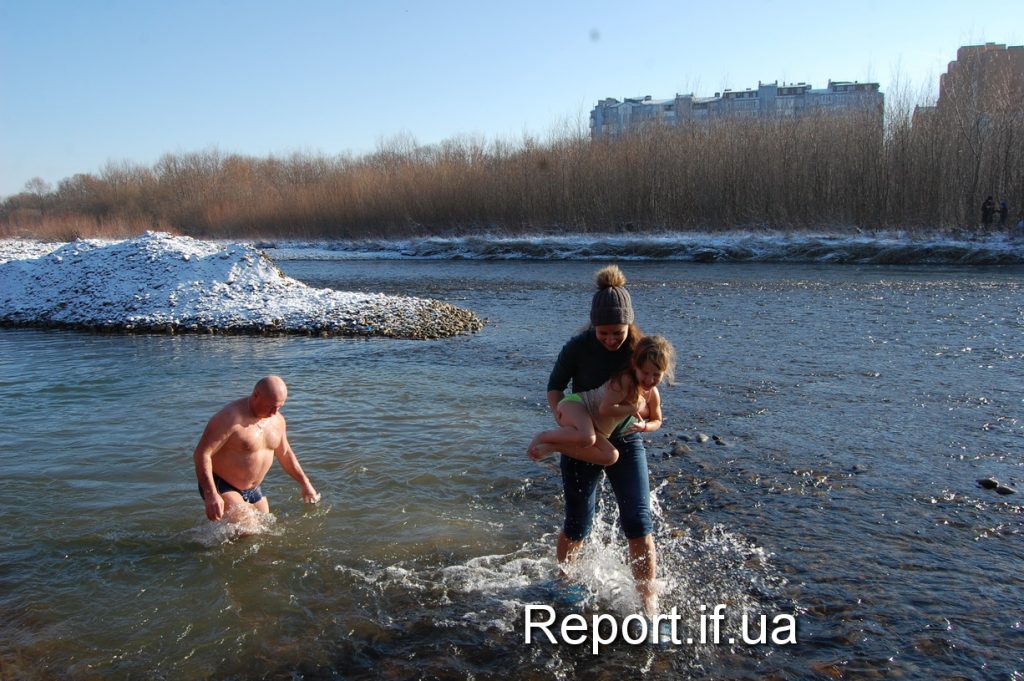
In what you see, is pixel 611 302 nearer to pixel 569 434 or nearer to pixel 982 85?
pixel 569 434

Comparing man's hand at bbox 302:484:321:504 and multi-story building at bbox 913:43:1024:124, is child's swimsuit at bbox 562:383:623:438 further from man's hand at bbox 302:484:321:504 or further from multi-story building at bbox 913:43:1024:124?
multi-story building at bbox 913:43:1024:124

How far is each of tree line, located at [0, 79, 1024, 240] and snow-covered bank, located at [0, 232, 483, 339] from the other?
77.2 feet

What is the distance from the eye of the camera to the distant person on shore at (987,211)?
31.0 meters

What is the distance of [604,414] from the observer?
4008 mm

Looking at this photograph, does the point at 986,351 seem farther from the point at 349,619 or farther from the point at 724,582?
the point at 349,619

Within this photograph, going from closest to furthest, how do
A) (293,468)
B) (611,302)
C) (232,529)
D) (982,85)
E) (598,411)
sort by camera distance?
1. (611,302)
2. (598,411)
3. (232,529)
4. (293,468)
5. (982,85)

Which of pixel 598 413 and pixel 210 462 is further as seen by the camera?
pixel 210 462

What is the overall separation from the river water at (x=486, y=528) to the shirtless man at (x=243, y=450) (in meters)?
0.37

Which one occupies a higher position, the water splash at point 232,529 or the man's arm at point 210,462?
the man's arm at point 210,462

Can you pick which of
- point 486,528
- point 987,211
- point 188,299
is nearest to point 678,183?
point 987,211

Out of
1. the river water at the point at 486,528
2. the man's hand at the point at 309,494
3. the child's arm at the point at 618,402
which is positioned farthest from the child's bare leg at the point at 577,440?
the man's hand at the point at 309,494

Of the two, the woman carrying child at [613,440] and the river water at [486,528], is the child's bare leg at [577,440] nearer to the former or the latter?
the woman carrying child at [613,440]

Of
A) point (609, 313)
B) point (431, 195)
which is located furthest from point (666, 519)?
point (431, 195)

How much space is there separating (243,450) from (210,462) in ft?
0.83
